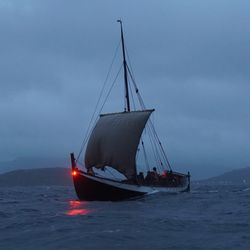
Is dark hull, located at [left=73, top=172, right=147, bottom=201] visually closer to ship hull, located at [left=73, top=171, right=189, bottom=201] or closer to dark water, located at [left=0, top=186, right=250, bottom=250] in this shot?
ship hull, located at [left=73, top=171, right=189, bottom=201]

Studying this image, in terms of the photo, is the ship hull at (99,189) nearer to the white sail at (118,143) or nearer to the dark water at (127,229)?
the white sail at (118,143)

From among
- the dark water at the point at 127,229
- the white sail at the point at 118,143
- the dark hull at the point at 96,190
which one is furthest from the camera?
the white sail at the point at 118,143

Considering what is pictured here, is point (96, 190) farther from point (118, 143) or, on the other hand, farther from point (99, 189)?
point (118, 143)

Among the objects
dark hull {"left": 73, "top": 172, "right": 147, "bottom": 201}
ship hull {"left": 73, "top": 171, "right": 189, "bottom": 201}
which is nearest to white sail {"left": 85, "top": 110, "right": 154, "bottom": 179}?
ship hull {"left": 73, "top": 171, "right": 189, "bottom": 201}

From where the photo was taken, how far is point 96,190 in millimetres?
45250

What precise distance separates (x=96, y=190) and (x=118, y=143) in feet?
17.1

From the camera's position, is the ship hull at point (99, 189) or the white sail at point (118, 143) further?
the white sail at point (118, 143)

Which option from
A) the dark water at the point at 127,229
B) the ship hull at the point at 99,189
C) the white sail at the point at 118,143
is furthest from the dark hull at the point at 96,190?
the dark water at the point at 127,229

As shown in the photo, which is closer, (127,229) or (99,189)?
(127,229)

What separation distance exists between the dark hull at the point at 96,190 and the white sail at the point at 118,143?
3190 millimetres

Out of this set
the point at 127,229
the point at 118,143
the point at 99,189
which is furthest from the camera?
the point at 118,143

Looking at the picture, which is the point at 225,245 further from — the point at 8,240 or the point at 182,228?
the point at 8,240

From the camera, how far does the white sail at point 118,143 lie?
48688 mm

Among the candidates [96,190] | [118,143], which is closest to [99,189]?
[96,190]
